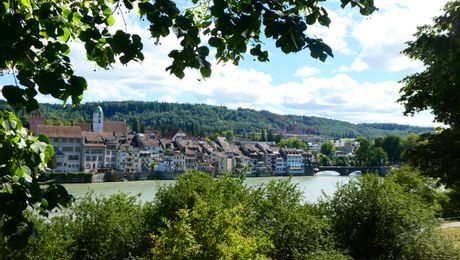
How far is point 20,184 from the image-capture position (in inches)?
84.7

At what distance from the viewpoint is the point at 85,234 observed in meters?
13.4

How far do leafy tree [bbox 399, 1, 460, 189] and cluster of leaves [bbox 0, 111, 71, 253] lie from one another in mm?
9479

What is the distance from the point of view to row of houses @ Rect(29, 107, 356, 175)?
73875 mm

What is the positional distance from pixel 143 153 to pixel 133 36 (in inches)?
3339

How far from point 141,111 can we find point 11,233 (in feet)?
618

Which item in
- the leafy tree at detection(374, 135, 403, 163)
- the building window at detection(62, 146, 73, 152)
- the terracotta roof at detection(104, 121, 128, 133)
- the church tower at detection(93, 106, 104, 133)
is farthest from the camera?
the leafy tree at detection(374, 135, 403, 163)

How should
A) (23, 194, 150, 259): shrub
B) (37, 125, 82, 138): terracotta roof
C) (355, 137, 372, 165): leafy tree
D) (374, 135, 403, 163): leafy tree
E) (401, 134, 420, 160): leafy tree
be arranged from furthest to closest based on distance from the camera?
1. (355, 137, 372, 165): leafy tree
2. (374, 135, 403, 163): leafy tree
3. (37, 125, 82, 138): terracotta roof
4. (401, 134, 420, 160): leafy tree
5. (23, 194, 150, 259): shrub

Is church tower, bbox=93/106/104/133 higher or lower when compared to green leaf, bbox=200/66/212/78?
higher

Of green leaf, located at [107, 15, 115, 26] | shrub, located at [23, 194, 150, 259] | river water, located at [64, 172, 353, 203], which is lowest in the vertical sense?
river water, located at [64, 172, 353, 203]

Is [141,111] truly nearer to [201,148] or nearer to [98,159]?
[201,148]

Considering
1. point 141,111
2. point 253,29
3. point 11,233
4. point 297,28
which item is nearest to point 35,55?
point 11,233

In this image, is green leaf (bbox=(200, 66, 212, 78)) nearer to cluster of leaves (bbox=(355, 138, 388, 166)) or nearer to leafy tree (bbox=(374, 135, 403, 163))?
cluster of leaves (bbox=(355, 138, 388, 166))

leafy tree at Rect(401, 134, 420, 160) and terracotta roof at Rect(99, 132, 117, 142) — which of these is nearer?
leafy tree at Rect(401, 134, 420, 160)

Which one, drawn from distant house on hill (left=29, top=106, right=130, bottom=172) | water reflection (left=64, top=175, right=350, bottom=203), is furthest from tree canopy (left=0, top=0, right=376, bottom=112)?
distant house on hill (left=29, top=106, right=130, bottom=172)
